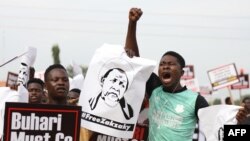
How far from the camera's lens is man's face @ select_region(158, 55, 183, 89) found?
5.17 meters

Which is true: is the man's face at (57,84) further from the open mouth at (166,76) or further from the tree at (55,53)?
the tree at (55,53)

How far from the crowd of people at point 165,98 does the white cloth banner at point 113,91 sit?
64mm

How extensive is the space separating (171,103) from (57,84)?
100 cm

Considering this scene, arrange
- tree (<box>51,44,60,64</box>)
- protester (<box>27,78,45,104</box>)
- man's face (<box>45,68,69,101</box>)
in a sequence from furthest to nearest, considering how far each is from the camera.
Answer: tree (<box>51,44,60,64</box>)
protester (<box>27,78,45,104</box>)
man's face (<box>45,68,69,101</box>)

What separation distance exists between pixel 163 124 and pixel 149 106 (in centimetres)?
47

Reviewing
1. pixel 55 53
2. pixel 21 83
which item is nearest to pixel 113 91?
pixel 21 83

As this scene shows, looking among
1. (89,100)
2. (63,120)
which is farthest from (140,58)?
(63,120)

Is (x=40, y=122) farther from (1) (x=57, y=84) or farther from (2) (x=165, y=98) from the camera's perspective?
(2) (x=165, y=98)

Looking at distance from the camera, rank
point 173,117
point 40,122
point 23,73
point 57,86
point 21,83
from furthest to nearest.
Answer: point 23,73 < point 21,83 < point 173,117 < point 57,86 < point 40,122

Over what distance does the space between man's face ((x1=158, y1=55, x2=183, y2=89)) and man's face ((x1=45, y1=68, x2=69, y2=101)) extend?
83 cm

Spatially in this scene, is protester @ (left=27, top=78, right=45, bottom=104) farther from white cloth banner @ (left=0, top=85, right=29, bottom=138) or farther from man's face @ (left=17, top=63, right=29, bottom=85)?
white cloth banner @ (left=0, top=85, right=29, bottom=138)

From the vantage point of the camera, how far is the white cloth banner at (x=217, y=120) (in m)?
5.28

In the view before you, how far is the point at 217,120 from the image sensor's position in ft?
17.5

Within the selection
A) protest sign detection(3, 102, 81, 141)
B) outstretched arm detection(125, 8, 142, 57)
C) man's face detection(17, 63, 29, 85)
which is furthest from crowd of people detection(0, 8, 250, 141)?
man's face detection(17, 63, 29, 85)
